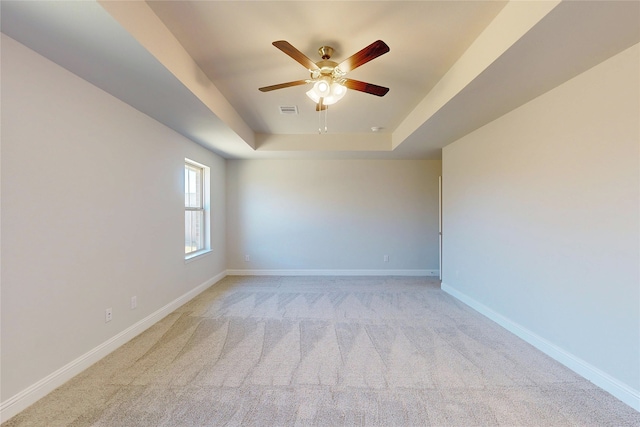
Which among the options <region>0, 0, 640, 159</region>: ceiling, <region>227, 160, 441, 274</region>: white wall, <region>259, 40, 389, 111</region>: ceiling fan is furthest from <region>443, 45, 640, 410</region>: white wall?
<region>227, 160, 441, 274</region>: white wall

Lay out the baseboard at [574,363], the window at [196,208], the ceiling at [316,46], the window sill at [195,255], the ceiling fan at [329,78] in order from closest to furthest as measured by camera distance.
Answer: the ceiling at [316,46] → the baseboard at [574,363] → the ceiling fan at [329,78] → the window sill at [195,255] → the window at [196,208]

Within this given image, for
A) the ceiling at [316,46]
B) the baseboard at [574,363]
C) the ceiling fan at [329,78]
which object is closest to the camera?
the ceiling at [316,46]

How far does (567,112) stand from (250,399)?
10.6ft

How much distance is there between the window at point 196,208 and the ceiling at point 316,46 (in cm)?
134

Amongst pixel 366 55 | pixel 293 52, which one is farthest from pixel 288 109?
pixel 366 55

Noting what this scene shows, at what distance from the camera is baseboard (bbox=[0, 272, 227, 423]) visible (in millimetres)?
1619

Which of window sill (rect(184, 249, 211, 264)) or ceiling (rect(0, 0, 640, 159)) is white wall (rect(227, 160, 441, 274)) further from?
ceiling (rect(0, 0, 640, 159))

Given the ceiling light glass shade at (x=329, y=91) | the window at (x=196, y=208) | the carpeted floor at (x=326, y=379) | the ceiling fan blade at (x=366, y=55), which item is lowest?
the carpeted floor at (x=326, y=379)

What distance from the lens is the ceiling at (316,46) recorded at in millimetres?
1487

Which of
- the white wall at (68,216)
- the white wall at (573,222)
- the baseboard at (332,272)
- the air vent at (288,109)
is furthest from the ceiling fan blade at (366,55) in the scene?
the baseboard at (332,272)

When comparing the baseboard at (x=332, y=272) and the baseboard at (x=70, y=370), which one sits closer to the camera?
the baseboard at (x=70, y=370)

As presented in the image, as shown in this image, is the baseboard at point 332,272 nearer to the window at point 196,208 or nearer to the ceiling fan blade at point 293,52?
the window at point 196,208

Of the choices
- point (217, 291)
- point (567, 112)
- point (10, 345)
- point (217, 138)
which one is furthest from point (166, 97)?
point (567, 112)

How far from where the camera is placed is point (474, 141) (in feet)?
11.2
